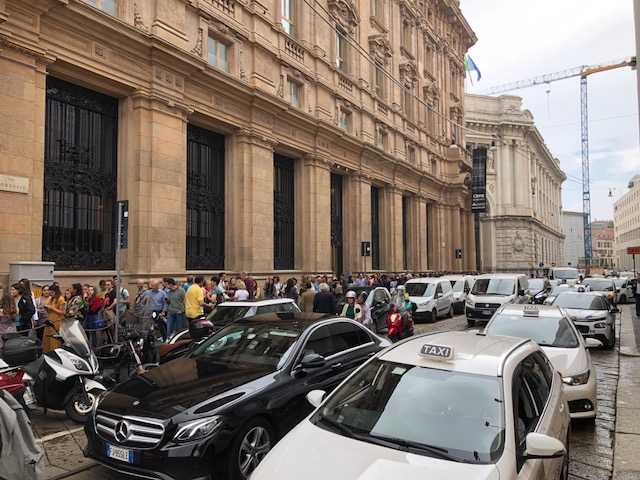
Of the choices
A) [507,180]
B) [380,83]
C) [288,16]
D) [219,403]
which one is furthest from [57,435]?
[507,180]

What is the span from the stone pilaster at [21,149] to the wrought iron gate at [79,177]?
904 mm

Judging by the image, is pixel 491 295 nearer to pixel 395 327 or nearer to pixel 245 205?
pixel 395 327

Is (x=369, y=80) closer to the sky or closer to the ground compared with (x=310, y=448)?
closer to the sky

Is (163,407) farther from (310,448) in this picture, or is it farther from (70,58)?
(70,58)

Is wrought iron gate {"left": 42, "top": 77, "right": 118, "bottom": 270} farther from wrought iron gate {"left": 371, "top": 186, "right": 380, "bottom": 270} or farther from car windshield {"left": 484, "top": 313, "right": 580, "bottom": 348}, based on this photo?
wrought iron gate {"left": 371, "top": 186, "right": 380, "bottom": 270}

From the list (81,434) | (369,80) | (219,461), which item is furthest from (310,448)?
(369,80)

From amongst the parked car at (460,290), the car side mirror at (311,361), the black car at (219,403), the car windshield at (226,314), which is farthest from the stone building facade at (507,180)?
the car side mirror at (311,361)

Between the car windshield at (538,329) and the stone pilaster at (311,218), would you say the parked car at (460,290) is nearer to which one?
the stone pilaster at (311,218)

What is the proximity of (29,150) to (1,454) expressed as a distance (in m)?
9.95

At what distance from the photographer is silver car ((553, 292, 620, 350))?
12.8 meters

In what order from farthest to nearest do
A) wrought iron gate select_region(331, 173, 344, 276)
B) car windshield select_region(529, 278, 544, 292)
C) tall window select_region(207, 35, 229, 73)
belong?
wrought iron gate select_region(331, 173, 344, 276) < car windshield select_region(529, 278, 544, 292) < tall window select_region(207, 35, 229, 73)

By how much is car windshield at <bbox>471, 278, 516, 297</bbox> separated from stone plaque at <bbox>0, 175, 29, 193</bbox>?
15.2m

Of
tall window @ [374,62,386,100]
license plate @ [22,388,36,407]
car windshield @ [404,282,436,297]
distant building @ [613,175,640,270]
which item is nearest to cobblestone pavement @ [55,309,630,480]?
license plate @ [22,388,36,407]

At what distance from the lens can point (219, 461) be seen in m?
4.43
